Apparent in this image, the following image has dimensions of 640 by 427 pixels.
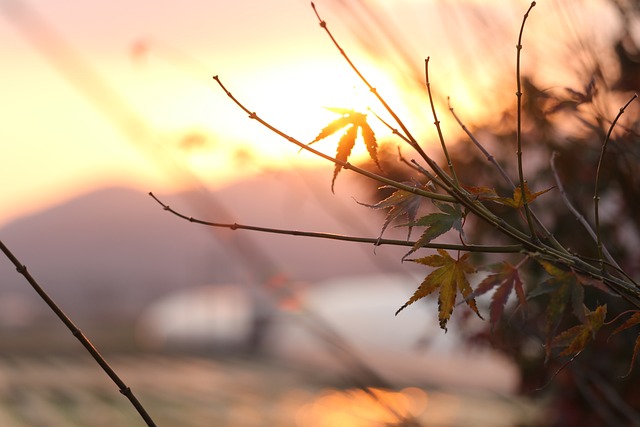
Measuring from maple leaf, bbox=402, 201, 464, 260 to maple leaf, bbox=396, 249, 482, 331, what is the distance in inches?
2.6

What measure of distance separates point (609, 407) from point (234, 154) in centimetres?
159

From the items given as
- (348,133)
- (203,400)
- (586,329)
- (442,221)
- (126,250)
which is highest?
(126,250)

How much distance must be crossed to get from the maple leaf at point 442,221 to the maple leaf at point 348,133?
0.39 ft

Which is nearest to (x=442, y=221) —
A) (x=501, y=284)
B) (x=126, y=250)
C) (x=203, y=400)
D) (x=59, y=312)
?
(x=501, y=284)

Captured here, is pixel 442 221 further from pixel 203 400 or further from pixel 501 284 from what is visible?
pixel 203 400

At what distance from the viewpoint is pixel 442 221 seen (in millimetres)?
1057

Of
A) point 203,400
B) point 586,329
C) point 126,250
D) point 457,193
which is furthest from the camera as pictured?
point 126,250

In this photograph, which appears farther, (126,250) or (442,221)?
(126,250)

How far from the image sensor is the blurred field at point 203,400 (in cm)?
855

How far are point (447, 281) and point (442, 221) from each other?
0.29 feet

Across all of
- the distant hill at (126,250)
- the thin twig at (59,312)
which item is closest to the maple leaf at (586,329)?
the thin twig at (59,312)

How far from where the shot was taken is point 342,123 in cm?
116

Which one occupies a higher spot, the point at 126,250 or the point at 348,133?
the point at 126,250

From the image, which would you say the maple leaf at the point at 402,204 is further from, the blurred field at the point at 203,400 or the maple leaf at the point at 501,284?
the blurred field at the point at 203,400
